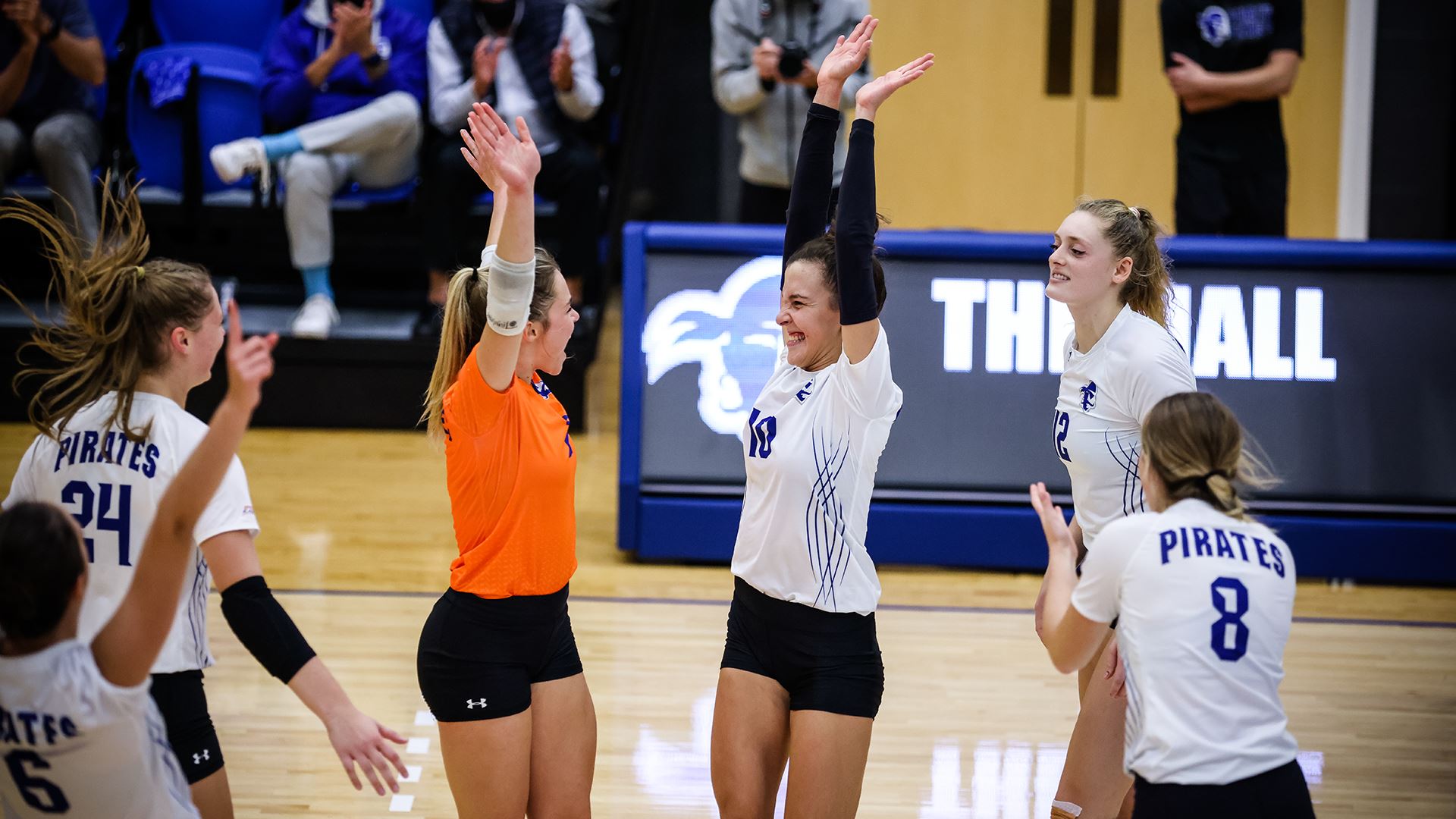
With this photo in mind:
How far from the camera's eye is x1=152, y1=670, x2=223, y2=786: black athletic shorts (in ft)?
8.82

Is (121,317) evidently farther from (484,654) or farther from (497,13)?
(497,13)

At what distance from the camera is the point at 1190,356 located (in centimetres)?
571

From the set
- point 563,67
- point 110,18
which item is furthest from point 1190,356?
point 110,18

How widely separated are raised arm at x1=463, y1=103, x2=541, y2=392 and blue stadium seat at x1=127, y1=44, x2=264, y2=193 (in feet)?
18.1

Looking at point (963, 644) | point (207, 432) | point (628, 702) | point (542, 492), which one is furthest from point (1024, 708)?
point (207, 432)

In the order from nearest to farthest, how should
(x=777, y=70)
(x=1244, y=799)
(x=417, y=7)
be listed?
(x=1244, y=799), (x=777, y=70), (x=417, y=7)

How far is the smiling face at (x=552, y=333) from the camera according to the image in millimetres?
3029

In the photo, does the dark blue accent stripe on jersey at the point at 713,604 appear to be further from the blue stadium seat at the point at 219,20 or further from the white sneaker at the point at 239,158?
the blue stadium seat at the point at 219,20

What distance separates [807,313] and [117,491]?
4.61ft

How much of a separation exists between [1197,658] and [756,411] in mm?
1111

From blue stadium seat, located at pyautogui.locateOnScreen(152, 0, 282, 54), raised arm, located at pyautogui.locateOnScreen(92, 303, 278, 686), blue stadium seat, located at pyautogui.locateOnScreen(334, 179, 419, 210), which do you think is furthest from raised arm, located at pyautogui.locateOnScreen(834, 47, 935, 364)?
blue stadium seat, located at pyautogui.locateOnScreen(152, 0, 282, 54)

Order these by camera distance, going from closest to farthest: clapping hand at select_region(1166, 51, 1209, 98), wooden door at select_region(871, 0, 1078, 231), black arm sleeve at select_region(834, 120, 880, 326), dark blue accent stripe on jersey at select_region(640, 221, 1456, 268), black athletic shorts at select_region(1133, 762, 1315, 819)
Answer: black athletic shorts at select_region(1133, 762, 1315, 819) < black arm sleeve at select_region(834, 120, 880, 326) < dark blue accent stripe on jersey at select_region(640, 221, 1456, 268) < clapping hand at select_region(1166, 51, 1209, 98) < wooden door at select_region(871, 0, 1078, 231)

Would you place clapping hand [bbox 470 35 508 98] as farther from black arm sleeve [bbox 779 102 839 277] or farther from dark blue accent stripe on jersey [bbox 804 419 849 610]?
dark blue accent stripe on jersey [bbox 804 419 849 610]

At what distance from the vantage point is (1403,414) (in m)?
5.73
